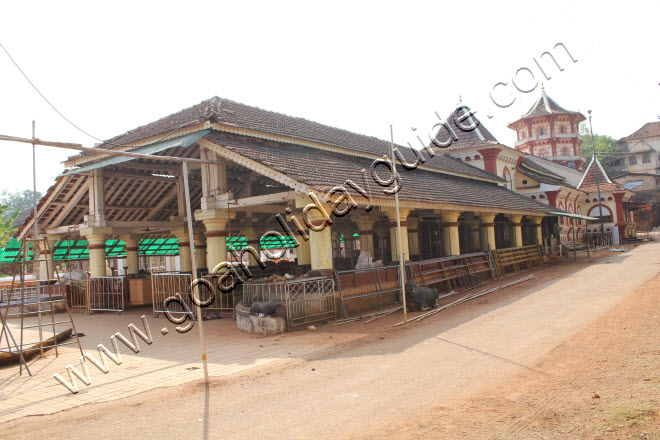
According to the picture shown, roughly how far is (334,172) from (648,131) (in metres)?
70.6

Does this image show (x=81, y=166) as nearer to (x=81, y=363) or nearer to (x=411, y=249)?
(x=81, y=363)

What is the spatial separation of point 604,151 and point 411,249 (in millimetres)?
60314

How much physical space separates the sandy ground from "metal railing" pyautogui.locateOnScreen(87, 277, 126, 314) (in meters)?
9.67

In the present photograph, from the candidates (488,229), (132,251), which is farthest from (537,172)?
(132,251)

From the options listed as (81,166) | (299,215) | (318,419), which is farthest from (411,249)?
(318,419)

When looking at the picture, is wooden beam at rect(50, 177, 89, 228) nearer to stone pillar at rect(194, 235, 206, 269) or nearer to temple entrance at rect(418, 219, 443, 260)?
stone pillar at rect(194, 235, 206, 269)

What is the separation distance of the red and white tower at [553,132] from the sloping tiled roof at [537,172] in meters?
4.32

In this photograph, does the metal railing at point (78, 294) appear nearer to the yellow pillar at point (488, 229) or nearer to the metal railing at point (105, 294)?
the metal railing at point (105, 294)

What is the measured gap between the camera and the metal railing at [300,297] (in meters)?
10.9

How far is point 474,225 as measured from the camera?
24.1m

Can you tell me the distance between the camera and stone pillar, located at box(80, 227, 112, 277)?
15.7m

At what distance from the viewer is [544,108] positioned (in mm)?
45594

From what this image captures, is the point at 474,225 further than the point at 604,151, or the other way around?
the point at 604,151

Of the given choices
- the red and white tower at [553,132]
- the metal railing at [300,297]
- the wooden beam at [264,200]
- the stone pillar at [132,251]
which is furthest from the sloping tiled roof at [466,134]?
the metal railing at [300,297]
